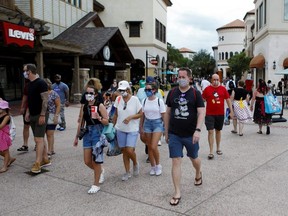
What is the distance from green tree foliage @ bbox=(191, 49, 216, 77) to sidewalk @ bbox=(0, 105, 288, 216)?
80.3 metres

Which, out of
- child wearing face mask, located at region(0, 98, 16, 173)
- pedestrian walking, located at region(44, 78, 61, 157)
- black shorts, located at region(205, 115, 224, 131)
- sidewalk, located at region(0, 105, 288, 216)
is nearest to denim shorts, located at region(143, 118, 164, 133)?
sidewalk, located at region(0, 105, 288, 216)

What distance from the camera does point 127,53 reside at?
84.7ft

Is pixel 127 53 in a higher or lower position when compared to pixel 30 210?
higher

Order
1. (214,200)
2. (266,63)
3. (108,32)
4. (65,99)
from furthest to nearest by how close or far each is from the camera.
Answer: (266,63) < (108,32) < (65,99) < (214,200)

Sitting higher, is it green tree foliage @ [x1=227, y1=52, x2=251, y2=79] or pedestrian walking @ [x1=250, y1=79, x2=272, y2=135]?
green tree foliage @ [x1=227, y1=52, x2=251, y2=79]

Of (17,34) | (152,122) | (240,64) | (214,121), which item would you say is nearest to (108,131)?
(152,122)

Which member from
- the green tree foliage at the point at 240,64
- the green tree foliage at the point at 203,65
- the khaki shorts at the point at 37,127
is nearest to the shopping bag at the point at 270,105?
the khaki shorts at the point at 37,127

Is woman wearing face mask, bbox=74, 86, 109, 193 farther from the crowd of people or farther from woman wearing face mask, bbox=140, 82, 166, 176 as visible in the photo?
woman wearing face mask, bbox=140, 82, 166, 176

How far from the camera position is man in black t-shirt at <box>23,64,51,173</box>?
5.87 metres

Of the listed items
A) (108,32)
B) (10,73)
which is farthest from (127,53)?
(10,73)

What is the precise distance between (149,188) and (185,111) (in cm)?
141

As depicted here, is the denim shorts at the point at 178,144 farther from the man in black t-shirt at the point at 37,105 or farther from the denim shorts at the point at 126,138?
the man in black t-shirt at the point at 37,105

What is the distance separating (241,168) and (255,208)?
74.8 inches

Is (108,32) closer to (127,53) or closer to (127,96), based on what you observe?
(127,53)
